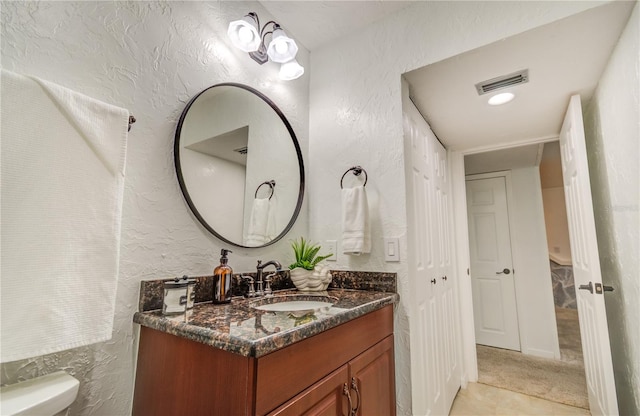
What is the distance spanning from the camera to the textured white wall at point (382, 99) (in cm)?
130

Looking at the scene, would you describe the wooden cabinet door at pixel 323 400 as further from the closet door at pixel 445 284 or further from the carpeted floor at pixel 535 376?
the carpeted floor at pixel 535 376

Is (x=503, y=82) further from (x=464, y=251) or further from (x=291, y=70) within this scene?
(x=464, y=251)

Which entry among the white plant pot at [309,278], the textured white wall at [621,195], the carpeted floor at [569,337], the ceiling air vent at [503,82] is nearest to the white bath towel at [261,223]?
the white plant pot at [309,278]

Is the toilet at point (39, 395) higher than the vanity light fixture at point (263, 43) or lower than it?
lower

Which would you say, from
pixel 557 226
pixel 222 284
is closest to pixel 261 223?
pixel 222 284

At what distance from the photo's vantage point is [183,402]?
0.75 meters

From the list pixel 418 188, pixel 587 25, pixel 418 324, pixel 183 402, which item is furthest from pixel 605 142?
pixel 183 402

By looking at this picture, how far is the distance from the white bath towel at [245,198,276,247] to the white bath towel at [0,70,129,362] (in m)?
0.62

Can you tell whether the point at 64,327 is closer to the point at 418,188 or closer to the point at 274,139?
the point at 274,139

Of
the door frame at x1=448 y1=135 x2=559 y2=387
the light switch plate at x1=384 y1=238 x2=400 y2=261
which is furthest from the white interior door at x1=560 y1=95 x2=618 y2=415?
the light switch plate at x1=384 y1=238 x2=400 y2=261

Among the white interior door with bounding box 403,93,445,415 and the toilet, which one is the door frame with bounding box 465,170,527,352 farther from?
the toilet

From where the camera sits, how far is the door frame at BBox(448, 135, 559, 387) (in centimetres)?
237

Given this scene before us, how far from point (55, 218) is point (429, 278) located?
1.70 metres

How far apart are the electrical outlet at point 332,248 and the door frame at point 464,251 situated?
144 centimetres
